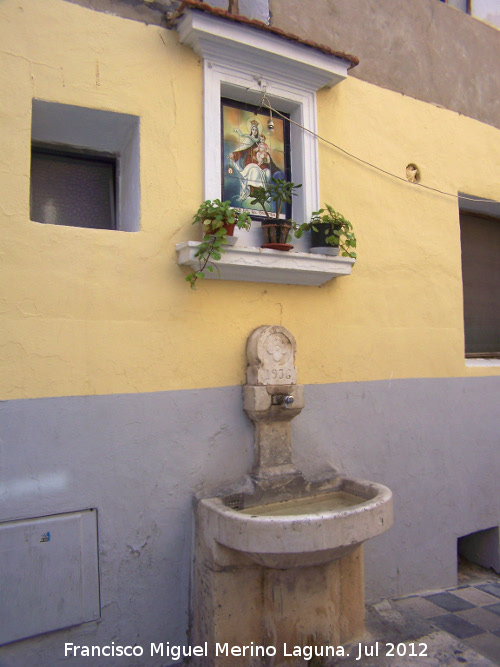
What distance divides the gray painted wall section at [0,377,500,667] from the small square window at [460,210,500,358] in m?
1.16

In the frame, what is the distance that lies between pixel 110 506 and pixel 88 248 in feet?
4.75

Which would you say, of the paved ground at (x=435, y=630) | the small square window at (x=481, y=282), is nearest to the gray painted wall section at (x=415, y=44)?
the small square window at (x=481, y=282)

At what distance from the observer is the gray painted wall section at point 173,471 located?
2.78 meters

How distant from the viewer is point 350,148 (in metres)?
4.08

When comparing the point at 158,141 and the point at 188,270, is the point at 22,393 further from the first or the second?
the point at 158,141

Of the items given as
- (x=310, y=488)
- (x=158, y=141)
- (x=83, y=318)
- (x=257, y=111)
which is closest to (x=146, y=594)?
(x=310, y=488)

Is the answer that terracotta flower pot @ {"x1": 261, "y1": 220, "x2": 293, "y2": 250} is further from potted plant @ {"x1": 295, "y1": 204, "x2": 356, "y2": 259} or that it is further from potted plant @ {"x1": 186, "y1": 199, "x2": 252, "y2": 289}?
potted plant @ {"x1": 186, "y1": 199, "x2": 252, "y2": 289}

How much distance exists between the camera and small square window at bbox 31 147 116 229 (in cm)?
334

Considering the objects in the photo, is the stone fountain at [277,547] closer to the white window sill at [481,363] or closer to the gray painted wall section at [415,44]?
the white window sill at [481,363]

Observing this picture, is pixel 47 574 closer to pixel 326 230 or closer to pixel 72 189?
pixel 72 189

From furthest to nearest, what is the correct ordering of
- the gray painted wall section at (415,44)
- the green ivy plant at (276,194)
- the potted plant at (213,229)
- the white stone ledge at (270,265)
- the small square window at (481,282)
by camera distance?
the small square window at (481,282)
the gray painted wall section at (415,44)
the green ivy plant at (276,194)
the white stone ledge at (270,265)
the potted plant at (213,229)

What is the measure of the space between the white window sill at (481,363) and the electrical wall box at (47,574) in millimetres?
3507

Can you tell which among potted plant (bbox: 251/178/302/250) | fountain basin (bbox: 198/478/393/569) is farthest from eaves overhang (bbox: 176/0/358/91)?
fountain basin (bbox: 198/478/393/569)

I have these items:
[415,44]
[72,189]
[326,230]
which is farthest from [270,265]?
[415,44]
